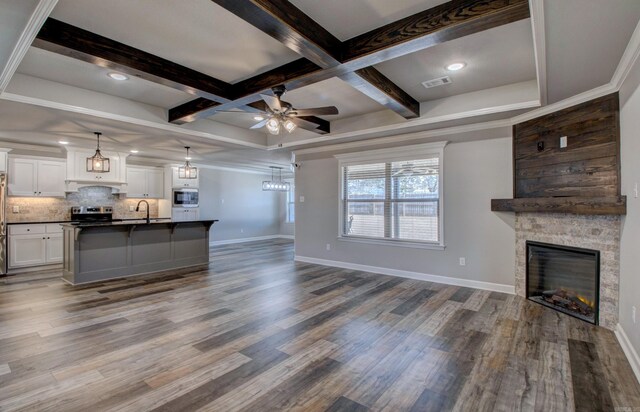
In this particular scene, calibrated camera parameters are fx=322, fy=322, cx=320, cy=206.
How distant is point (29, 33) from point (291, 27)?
74.0 inches

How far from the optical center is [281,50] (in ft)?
10.2

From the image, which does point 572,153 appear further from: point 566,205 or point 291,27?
point 291,27

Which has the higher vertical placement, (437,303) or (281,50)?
(281,50)

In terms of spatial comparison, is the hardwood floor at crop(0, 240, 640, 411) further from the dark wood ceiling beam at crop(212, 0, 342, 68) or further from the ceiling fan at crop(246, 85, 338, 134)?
the dark wood ceiling beam at crop(212, 0, 342, 68)

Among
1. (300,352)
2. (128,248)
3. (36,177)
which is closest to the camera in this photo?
(300,352)

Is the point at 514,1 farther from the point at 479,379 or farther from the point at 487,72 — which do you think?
the point at 479,379

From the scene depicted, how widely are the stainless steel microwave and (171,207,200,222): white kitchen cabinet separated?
11 centimetres

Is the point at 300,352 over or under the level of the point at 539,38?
under

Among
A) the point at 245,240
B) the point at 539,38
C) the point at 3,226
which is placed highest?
the point at 539,38

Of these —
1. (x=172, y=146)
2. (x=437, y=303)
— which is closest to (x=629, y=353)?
(x=437, y=303)

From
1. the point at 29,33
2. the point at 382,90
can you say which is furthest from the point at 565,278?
the point at 29,33

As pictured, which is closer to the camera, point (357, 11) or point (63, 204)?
point (357, 11)

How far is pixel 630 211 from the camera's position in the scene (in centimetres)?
281

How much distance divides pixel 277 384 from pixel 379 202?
4.07m
